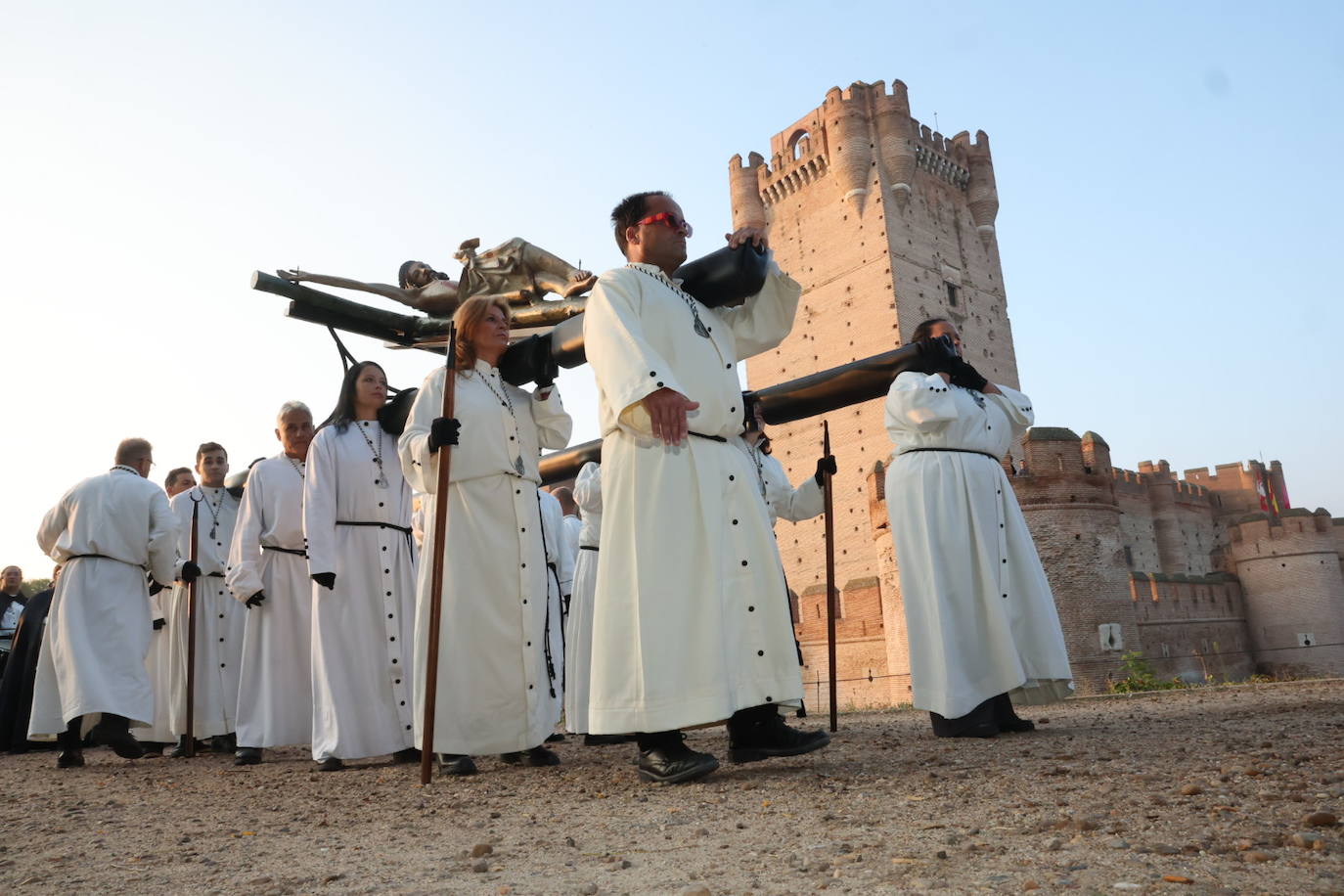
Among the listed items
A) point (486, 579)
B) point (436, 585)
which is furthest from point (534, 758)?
point (436, 585)

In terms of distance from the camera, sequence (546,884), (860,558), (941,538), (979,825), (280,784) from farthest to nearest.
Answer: (860,558) → (941,538) → (280,784) → (979,825) → (546,884)

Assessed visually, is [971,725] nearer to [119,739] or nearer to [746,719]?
[746,719]

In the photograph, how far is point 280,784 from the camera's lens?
4211 mm

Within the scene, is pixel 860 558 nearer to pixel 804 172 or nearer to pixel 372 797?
pixel 804 172

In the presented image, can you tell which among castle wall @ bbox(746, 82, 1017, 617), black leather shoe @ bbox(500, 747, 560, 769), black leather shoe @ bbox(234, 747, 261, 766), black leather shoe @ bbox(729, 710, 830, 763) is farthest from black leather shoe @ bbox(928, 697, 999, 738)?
castle wall @ bbox(746, 82, 1017, 617)

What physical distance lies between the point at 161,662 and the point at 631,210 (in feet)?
19.2

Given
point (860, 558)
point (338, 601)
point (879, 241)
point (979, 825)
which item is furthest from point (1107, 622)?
point (879, 241)

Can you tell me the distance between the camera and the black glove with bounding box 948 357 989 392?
5074 millimetres

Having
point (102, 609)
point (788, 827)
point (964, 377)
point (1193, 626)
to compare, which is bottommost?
point (788, 827)

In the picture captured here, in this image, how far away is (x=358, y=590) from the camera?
16.8 feet

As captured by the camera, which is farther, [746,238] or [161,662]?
[161,662]

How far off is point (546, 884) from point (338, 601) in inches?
135

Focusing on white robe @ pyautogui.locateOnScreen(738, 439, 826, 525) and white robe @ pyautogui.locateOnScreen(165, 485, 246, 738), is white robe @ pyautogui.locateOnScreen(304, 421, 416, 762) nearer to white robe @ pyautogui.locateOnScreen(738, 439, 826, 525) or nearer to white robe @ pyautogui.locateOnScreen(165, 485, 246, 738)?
white robe @ pyautogui.locateOnScreen(738, 439, 826, 525)

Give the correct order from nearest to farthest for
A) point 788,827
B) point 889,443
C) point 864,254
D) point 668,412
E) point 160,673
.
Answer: point 788,827 < point 668,412 < point 160,673 < point 889,443 < point 864,254
